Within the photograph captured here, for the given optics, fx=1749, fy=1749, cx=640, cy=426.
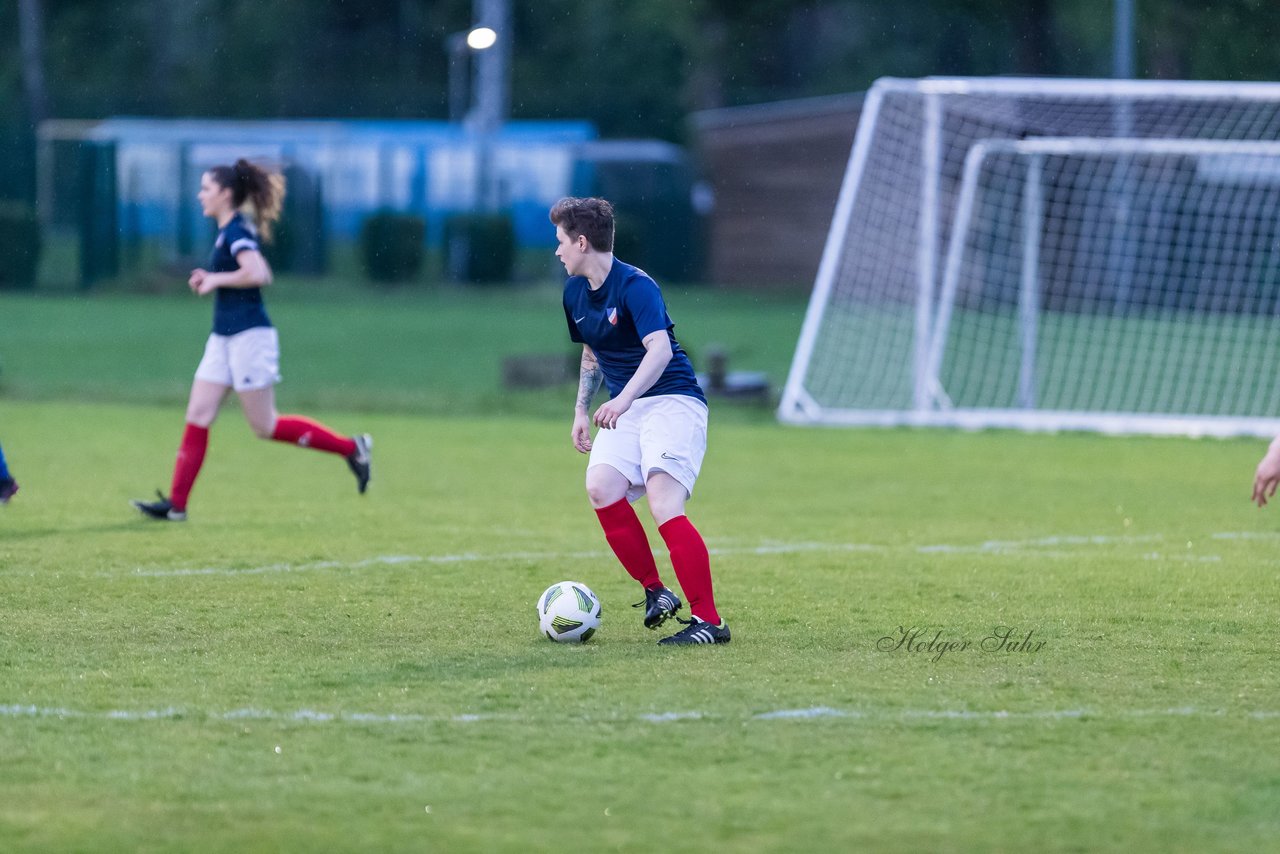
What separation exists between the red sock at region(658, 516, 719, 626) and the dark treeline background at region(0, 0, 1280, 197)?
36731mm

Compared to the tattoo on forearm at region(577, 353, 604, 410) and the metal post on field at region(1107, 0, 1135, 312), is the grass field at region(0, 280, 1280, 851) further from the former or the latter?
the metal post on field at region(1107, 0, 1135, 312)

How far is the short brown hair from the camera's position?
6.13 meters

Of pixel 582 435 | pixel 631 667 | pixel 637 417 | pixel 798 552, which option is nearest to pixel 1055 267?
pixel 798 552

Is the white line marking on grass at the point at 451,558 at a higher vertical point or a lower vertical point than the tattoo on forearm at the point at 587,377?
lower

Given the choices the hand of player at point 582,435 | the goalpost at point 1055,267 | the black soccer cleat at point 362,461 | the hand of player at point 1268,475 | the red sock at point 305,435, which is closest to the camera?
the hand of player at point 1268,475

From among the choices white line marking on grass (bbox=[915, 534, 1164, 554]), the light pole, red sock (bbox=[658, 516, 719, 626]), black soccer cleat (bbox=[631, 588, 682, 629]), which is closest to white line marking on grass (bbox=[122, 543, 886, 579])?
white line marking on grass (bbox=[915, 534, 1164, 554])

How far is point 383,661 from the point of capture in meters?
5.83

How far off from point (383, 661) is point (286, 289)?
25.3m

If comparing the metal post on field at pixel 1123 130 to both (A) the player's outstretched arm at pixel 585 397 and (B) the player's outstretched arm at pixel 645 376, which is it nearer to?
(A) the player's outstretched arm at pixel 585 397

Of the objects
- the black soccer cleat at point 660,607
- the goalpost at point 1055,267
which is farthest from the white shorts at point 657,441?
the goalpost at point 1055,267

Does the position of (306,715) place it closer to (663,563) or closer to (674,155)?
(663,563)

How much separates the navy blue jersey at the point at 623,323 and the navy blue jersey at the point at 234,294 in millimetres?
3291

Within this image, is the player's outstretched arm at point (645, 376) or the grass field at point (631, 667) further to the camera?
the player's outstretched arm at point (645, 376)

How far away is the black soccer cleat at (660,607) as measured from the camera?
6.21 meters
